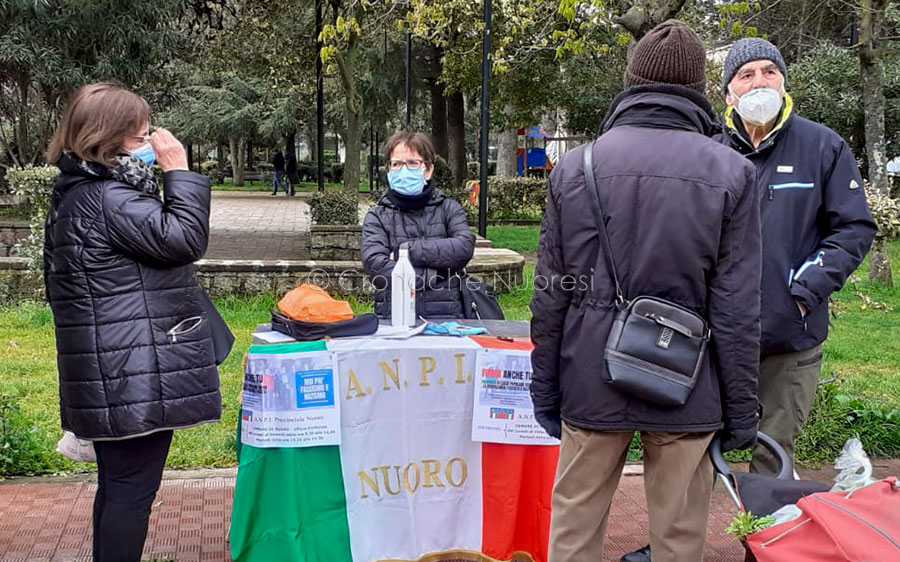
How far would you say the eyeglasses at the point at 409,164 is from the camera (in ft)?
14.9

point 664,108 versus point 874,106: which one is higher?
point 874,106

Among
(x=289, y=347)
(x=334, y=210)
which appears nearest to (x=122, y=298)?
(x=289, y=347)

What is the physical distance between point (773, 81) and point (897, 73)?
18.9m

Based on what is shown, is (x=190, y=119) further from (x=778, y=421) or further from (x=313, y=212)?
(x=778, y=421)

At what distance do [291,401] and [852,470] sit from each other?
6.50ft

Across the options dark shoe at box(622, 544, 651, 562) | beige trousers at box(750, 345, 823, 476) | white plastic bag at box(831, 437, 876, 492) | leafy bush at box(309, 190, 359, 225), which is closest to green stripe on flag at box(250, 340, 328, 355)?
dark shoe at box(622, 544, 651, 562)

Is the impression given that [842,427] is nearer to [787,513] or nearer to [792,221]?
[792,221]

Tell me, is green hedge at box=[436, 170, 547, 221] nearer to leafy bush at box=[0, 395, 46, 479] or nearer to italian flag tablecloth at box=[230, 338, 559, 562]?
leafy bush at box=[0, 395, 46, 479]

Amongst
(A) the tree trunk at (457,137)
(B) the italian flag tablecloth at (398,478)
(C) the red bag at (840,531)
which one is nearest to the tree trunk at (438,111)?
(A) the tree trunk at (457,137)

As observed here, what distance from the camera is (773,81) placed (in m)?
3.70

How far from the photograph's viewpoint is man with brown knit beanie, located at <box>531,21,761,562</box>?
2.67 meters

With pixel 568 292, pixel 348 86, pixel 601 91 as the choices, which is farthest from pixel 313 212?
pixel 601 91

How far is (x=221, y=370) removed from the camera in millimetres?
7266

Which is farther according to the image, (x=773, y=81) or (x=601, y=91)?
(x=601, y=91)
